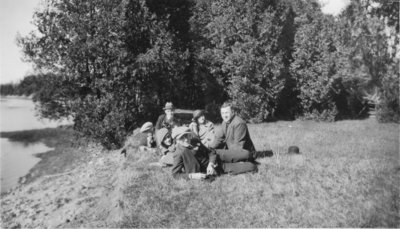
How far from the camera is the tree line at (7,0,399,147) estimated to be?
18016 mm

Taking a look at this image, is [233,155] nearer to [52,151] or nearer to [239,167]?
[239,167]

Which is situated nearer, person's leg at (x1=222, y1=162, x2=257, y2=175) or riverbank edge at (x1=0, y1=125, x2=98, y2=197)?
person's leg at (x1=222, y1=162, x2=257, y2=175)

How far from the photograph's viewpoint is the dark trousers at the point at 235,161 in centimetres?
837

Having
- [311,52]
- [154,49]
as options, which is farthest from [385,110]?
[154,49]

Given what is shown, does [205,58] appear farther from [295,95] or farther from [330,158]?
[330,158]

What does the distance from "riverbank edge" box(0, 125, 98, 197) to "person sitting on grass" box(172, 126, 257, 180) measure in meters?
12.5

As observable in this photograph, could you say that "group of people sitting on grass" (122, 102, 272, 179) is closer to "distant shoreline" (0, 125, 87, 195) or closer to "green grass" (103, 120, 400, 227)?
"green grass" (103, 120, 400, 227)

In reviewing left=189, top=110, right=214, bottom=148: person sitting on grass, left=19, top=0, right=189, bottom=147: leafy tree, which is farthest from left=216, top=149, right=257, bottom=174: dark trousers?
left=19, top=0, right=189, bottom=147: leafy tree

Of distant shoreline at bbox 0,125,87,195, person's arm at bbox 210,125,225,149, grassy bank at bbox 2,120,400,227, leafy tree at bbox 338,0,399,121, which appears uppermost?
leafy tree at bbox 338,0,399,121

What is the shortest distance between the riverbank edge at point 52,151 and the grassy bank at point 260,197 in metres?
8.69

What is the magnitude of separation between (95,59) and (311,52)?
1364 cm

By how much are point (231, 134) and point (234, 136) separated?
12 centimetres

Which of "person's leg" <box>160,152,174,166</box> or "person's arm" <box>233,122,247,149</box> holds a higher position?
"person's arm" <box>233,122,247,149</box>

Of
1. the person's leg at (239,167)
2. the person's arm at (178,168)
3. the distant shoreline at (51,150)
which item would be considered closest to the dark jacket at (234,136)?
the person's leg at (239,167)
